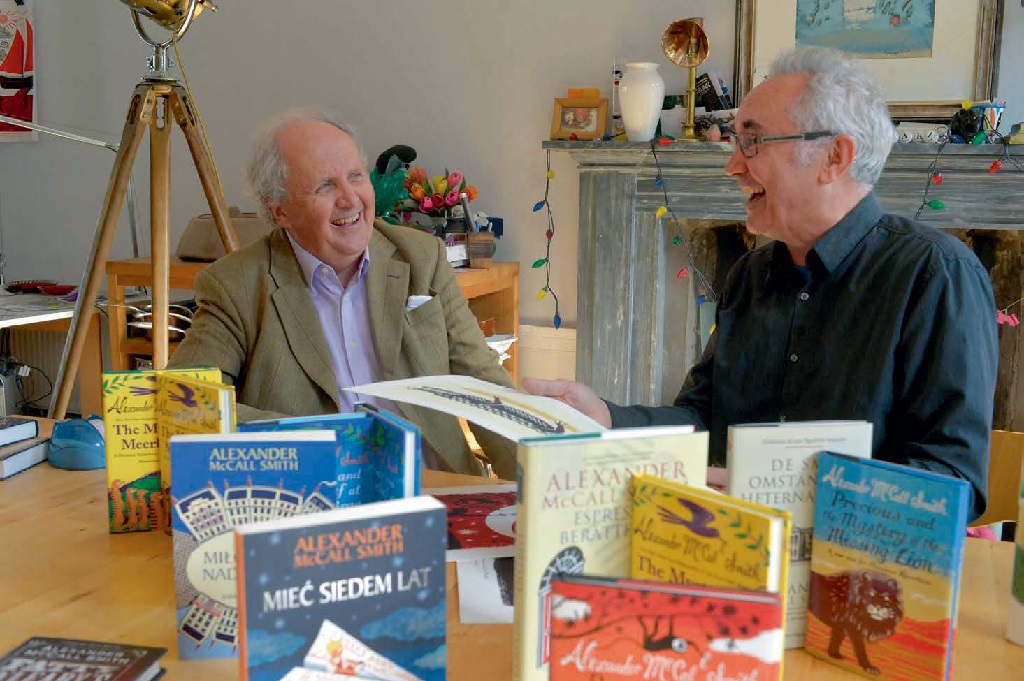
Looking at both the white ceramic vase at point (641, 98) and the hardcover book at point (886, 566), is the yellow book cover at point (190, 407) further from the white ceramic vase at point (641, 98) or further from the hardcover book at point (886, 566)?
the white ceramic vase at point (641, 98)

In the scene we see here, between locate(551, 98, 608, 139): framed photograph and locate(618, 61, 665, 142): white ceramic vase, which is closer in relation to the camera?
locate(618, 61, 665, 142): white ceramic vase

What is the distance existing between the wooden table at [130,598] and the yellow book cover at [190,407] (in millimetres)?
130

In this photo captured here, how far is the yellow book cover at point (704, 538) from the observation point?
677 millimetres

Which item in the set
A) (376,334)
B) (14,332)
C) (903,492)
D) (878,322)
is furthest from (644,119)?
(14,332)

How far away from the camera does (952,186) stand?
2.94 metres

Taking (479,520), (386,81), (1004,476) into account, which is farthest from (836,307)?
(386,81)

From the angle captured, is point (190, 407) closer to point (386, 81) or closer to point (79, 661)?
point (79, 661)

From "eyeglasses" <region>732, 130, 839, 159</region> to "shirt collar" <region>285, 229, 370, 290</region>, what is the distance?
0.80 metres

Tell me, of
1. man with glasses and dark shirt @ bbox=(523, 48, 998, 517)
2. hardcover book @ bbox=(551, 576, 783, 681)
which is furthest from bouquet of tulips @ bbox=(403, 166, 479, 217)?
hardcover book @ bbox=(551, 576, 783, 681)

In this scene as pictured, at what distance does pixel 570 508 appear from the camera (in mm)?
746

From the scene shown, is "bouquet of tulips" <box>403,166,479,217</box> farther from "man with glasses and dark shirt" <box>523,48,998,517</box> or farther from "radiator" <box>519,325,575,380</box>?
"man with glasses and dark shirt" <box>523,48,998,517</box>

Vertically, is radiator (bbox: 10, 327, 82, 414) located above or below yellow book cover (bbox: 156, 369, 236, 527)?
below

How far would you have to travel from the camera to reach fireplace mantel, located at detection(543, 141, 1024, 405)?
3.24m

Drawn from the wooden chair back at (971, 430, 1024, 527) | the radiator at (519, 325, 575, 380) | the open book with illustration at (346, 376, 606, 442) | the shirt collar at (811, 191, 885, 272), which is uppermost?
the shirt collar at (811, 191, 885, 272)
